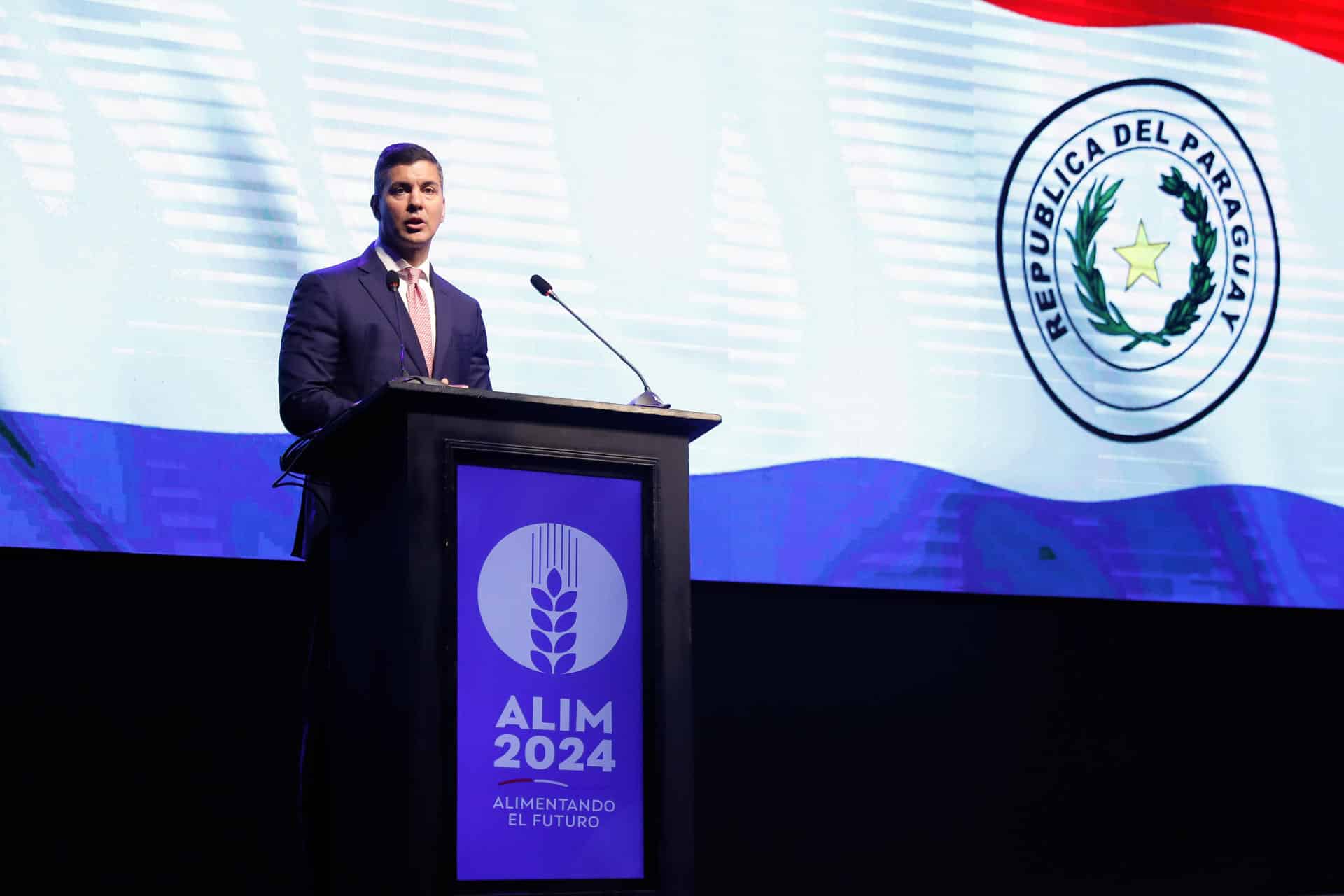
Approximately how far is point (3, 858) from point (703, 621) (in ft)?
4.76

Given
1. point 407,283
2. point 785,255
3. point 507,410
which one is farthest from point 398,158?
point 785,255

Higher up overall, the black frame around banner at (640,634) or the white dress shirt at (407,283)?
the white dress shirt at (407,283)

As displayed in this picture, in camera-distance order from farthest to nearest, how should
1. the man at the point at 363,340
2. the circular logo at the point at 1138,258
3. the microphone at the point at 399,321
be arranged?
the circular logo at the point at 1138,258 < the microphone at the point at 399,321 < the man at the point at 363,340

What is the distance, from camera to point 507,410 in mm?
1993

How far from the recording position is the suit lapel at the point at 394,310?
2.48m

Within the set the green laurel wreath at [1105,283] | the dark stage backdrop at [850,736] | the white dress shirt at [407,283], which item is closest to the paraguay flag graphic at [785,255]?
the green laurel wreath at [1105,283]

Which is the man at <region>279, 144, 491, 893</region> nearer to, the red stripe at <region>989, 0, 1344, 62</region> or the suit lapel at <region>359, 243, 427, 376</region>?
the suit lapel at <region>359, 243, 427, 376</region>

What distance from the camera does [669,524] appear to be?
207cm

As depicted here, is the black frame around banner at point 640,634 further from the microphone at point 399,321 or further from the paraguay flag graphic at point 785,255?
the paraguay flag graphic at point 785,255

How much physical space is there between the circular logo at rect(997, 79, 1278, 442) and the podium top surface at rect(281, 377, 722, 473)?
1797 millimetres

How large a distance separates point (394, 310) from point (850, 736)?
1.61 meters

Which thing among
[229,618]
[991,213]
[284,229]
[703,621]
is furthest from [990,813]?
[284,229]

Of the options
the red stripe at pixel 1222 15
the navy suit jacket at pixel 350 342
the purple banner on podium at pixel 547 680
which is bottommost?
the purple banner on podium at pixel 547 680

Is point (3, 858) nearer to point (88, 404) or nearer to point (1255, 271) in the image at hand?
point (88, 404)
